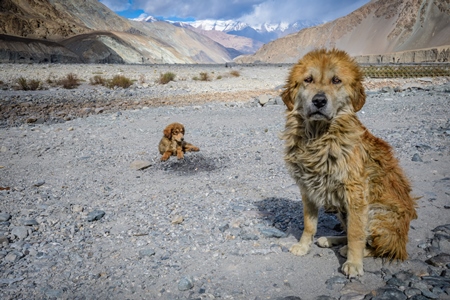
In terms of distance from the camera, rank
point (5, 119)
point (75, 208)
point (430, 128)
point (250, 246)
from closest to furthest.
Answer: point (250, 246), point (75, 208), point (430, 128), point (5, 119)

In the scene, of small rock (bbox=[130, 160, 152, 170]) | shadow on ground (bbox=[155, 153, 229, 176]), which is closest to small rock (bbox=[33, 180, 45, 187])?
small rock (bbox=[130, 160, 152, 170])

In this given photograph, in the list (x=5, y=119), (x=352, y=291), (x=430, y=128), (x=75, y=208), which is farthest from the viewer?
(x=5, y=119)

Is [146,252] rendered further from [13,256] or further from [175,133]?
[175,133]

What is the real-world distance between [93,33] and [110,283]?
9479 cm

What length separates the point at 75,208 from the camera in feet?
16.1

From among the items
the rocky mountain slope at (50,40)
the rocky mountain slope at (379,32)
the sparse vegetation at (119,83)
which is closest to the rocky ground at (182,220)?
the sparse vegetation at (119,83)

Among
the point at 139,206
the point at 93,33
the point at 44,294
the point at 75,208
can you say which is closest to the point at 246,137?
the point at 139,206

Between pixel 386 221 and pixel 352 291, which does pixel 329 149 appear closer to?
pixel 386 221

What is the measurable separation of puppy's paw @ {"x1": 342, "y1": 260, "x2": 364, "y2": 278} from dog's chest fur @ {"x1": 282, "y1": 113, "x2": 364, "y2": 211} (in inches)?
21.5

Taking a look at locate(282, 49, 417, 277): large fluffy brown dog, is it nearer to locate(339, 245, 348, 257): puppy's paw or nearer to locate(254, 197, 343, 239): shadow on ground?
locate(339, 245, 348, 257): puppy's paw

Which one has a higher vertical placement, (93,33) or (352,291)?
(93,33)

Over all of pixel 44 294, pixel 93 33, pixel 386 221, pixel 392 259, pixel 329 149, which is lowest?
pixel 44 294

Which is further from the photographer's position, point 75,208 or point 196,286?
point 75,208

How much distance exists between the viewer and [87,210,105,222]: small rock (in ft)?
15.0
